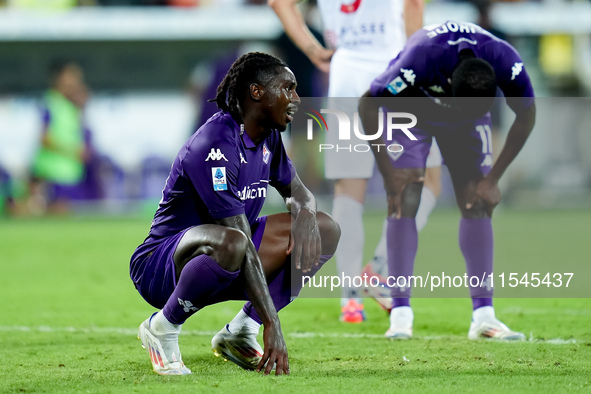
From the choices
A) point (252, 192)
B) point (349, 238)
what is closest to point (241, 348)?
point (252, 192)

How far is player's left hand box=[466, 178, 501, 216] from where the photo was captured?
4980 mm

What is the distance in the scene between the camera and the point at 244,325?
4.20 metres

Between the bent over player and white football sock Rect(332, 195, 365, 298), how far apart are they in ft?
1.99

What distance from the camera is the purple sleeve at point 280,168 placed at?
14.0 ft

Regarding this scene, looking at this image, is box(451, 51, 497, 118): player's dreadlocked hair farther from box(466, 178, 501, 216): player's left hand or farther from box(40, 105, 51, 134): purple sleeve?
box(40, 105, 51, 134): purple sleeve

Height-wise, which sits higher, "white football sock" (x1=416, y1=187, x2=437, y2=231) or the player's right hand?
"white football sock" (x1=416, y1=187, x2=437, y2=231)

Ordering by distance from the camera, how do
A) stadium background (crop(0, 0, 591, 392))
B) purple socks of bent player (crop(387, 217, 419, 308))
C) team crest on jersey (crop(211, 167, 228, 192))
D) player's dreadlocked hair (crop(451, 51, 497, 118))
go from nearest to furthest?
team crest on jersey (crop(211, 167, 228, 192)) < stadium background (crop(0, 0, 591, 392)) < player's dreadlocked hair (crop(451, 51, 497, 118)) < purple socks of bent player (crop(387, 217, 419, 308))

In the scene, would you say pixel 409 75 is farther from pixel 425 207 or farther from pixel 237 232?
pixel 237 232

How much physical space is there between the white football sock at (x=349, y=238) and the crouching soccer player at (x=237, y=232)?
1.47 meters

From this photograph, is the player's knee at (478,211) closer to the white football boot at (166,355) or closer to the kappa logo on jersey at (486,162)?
the kappa logo on jersey at (486,162)

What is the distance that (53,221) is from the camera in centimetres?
1505

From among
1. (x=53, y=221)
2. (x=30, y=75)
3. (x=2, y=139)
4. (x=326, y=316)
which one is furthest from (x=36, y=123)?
(x=326, y=316)

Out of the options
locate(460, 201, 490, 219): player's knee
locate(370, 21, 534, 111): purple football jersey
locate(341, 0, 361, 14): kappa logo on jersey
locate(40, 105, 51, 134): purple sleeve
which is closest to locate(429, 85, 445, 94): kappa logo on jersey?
locate(370, 21, 534, 111): purple football jersey

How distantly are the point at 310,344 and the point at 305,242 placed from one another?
0.86 metres
